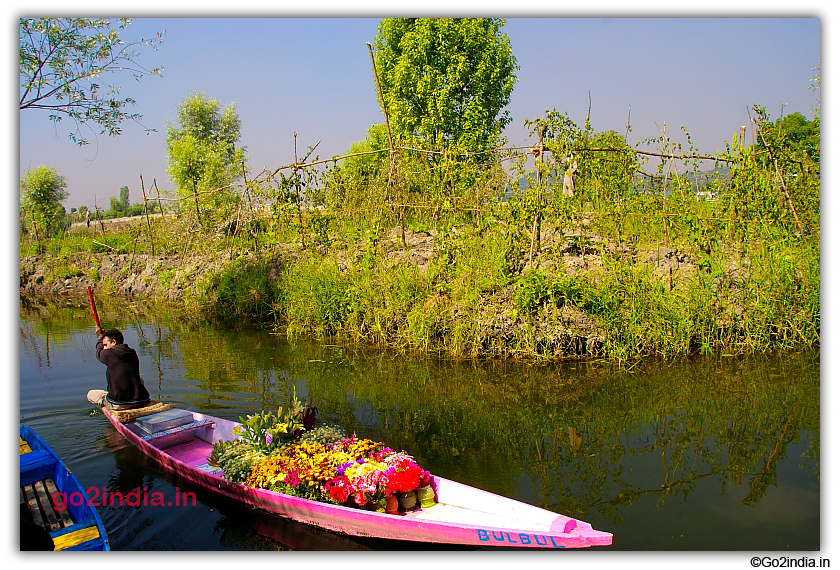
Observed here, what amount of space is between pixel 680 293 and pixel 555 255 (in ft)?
6.84

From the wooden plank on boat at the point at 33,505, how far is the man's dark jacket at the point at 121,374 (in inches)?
74.0

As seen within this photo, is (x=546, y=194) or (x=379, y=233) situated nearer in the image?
(x=546, y=194)

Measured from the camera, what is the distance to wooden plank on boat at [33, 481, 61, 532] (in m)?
4.90

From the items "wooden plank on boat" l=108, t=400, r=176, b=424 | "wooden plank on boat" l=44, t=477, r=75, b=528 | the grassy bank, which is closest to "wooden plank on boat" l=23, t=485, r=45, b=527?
"wooden plank on boat" l=44, t=477, r=75, b=528

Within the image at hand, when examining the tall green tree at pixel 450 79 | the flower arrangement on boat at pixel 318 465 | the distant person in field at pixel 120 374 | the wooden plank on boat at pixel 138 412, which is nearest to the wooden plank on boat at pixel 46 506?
the flower arrangement on boat at pixel 318 465

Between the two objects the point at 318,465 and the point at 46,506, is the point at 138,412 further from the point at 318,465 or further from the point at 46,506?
the point at 318,465

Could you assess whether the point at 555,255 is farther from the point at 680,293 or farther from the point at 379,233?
the point at 379,233

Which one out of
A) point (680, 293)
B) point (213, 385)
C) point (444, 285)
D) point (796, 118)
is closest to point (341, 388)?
point (213, 385)

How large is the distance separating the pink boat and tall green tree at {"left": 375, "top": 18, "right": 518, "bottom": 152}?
19.1m

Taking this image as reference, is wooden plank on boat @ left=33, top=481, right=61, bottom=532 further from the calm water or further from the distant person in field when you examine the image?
the distant person in field

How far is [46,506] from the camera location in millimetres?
5121

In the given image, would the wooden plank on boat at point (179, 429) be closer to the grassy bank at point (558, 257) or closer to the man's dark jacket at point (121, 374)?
the man's dark jacket at point (121, 374)

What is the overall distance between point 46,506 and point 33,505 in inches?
4.1

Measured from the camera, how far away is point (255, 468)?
213 inches
